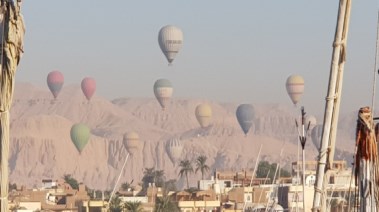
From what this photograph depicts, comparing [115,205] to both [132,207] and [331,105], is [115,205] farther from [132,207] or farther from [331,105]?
[331,105]

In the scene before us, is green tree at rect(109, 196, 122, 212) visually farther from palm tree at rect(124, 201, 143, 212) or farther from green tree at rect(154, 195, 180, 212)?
green tree at rect(154, 195, 180, 212)

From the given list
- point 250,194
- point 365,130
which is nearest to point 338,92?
point 365,130

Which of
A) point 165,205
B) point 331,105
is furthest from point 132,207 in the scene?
point 331,105

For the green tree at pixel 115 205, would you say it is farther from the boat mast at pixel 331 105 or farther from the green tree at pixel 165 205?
the boat mast at pixel 331 105

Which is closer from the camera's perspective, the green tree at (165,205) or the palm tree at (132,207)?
the palm tree at (132,207)

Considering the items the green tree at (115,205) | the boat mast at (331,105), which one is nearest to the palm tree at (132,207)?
the green tree at (115,205)

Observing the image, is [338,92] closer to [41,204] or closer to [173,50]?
[41,204]
